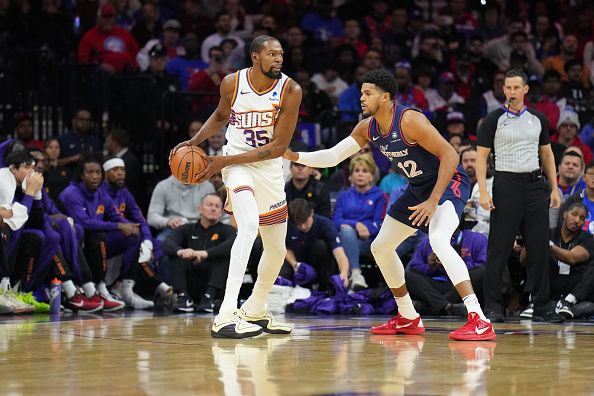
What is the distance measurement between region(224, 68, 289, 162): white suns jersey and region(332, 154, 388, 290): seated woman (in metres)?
3.70

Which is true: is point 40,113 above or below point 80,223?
above

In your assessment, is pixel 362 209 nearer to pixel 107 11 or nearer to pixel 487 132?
pixel 487 132

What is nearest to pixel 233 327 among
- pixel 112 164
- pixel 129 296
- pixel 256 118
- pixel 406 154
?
pixel 256 118

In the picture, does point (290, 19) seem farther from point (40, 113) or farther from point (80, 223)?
point (80, 223)

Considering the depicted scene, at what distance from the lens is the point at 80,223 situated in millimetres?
11031

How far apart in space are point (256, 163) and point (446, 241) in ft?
4.70

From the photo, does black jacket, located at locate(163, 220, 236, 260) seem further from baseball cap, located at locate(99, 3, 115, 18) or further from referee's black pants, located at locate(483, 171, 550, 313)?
baseball cap, located at locate(99, 3, 115, 18)

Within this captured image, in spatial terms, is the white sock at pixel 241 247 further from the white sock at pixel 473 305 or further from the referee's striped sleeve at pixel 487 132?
the referee's striped sleeve at pixel 487 132

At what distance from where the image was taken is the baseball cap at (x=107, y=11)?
14.0m

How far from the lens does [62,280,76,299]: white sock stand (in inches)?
410

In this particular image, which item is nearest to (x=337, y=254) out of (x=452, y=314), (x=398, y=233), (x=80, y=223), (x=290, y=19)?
(x=452, y=314)

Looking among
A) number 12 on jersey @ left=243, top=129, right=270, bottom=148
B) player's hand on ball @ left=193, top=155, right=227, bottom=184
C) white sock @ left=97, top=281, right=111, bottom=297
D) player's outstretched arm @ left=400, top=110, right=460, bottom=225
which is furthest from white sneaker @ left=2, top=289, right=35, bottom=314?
player's outstretched arm @ left=400, top=110, right=460, bottom=225

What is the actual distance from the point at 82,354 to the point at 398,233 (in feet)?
7.91

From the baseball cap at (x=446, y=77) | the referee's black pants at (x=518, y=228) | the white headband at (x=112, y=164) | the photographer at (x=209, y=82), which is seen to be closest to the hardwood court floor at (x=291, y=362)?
the referee's black pants at (x=518, y=228)
